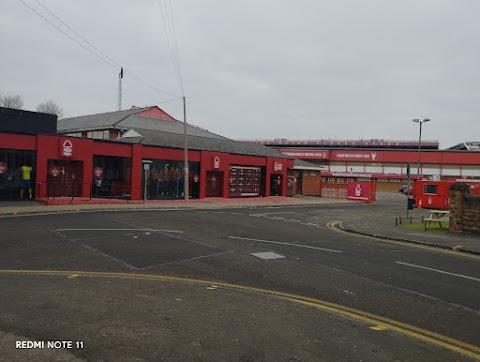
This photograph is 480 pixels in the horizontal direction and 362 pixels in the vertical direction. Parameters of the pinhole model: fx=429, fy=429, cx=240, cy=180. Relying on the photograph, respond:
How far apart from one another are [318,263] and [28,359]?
7.24 m

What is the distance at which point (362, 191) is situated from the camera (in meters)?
45.1

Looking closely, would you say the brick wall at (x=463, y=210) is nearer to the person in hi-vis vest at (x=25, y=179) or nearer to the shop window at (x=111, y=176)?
the shop window at (x=111, y=176)

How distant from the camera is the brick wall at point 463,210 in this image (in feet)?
55.8

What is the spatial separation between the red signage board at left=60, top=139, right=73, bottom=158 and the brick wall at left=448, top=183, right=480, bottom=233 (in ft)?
70.8

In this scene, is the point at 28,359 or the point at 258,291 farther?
the point at 258,291

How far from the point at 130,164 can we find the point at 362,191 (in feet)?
82.8

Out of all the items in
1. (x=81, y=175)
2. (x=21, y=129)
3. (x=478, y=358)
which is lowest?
(x=478, y=358)

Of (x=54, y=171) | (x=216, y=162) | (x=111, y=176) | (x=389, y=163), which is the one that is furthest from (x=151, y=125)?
(x=389, y=163)

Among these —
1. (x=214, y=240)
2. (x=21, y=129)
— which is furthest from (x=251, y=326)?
(x=21, y=129)

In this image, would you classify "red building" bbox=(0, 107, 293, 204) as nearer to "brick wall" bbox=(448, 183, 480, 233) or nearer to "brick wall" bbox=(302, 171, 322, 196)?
"brick wall" bbox=(302, 171, 322, 196)

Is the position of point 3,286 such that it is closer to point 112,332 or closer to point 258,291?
point 112,332

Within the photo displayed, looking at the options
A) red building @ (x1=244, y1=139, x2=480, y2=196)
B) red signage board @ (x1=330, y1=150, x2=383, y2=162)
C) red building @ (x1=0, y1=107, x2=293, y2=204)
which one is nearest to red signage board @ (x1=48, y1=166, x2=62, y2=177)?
red building @ (x1=0, y1=107, x2=293, y2=204)

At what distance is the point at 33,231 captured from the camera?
13781 millimetres

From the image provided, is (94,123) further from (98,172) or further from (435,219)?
(435,219)
